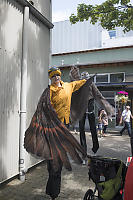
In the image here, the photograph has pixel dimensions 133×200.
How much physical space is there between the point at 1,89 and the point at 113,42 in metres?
17.9

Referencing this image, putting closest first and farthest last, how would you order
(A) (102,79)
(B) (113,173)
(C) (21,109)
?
(B) (113,173) < (C) (21,109) < (A) (102,79)

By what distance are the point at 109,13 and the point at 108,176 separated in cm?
555

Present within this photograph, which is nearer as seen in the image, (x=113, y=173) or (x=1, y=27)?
(x=113, y=173)

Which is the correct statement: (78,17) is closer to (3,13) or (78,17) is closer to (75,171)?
(3,13)

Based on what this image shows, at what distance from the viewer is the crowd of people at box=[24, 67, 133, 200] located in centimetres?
229

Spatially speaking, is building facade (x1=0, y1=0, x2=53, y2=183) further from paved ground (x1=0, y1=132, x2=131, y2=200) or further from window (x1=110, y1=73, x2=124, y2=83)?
window (x1=110, y1=73, x2=124, y2=83)

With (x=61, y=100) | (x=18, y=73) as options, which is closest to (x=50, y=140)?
(x=61, y=100)

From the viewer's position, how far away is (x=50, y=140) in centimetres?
235

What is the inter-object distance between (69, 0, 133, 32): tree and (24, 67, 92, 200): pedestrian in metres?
4.34

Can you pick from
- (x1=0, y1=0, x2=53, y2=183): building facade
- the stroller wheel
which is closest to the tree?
(x1=0, y1=0, x2=53, y2=183): building facade

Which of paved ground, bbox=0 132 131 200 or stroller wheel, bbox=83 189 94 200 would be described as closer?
stroller wheel, bbox=83 189 94 200

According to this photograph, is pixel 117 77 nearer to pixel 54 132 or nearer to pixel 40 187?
pixel 40 187

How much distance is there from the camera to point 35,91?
4.73 metres

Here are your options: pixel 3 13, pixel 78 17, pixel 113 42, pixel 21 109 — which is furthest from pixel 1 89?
pixel 113 42
